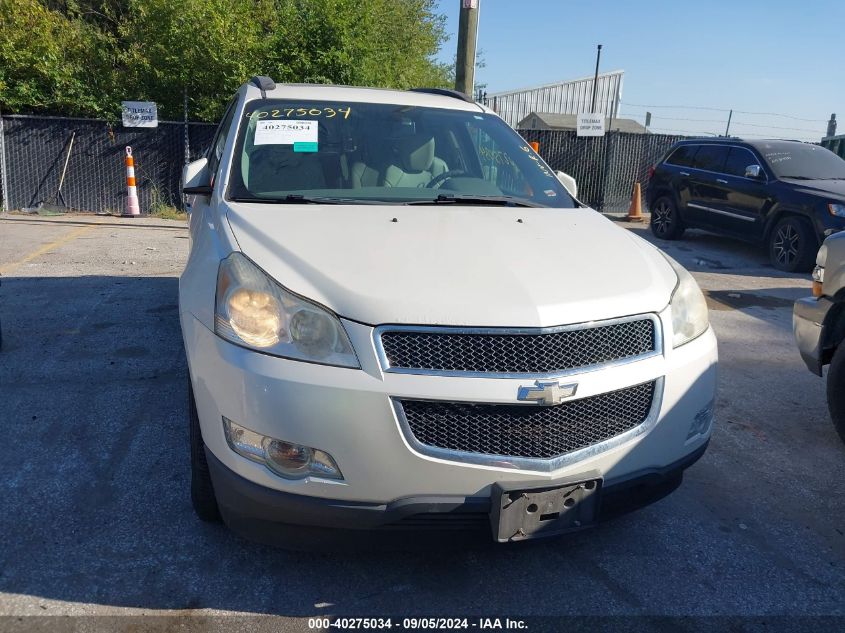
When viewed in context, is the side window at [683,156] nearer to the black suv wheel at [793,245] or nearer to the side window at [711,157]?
the side window at [711,157]

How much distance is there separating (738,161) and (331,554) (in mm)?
10058

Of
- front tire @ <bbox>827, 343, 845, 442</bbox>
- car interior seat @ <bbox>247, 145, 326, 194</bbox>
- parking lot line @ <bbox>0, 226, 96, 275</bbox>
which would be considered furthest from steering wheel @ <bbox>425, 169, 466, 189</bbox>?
parking lot line @ <bbox>0, 226, 96, 275</bbox>

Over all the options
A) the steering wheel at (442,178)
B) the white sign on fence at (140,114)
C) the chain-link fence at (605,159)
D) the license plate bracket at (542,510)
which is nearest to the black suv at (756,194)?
the chain-link fence at (605,159)

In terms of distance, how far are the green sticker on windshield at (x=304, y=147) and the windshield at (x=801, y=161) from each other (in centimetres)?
856

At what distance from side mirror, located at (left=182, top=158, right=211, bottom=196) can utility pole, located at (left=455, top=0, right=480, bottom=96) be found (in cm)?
690

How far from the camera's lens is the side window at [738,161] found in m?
10.7

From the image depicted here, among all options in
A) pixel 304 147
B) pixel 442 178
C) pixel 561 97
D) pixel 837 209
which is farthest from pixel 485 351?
pixel 561 97

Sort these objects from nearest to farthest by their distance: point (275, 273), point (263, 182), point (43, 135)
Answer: point (275, 273) < point (263, 182) < point (43, 135)

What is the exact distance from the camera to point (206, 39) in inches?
516

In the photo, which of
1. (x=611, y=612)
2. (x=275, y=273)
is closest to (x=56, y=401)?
(x=275, y=273)

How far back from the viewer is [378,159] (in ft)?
12.5

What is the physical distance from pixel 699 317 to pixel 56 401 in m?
3.60

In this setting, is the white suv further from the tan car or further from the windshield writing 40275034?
the tan car

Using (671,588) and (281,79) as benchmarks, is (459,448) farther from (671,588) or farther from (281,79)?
(281,79)
